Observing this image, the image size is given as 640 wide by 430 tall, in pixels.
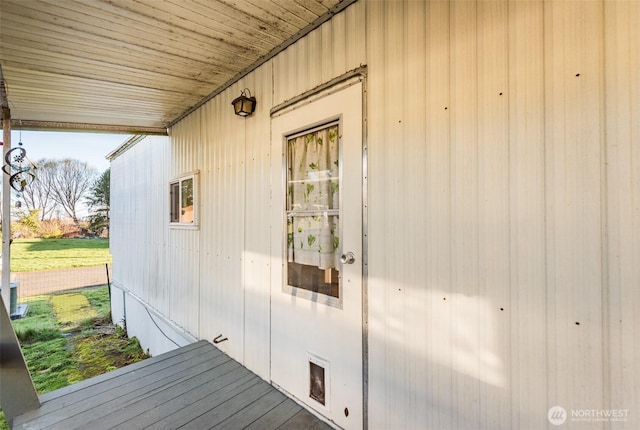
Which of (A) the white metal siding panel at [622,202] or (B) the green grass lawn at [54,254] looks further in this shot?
(B) the green grass lawn at [54,254]

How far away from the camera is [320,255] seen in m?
1.92

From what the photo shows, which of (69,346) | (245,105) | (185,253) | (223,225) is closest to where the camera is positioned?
(245,105)

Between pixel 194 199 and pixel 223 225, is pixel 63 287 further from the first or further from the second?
pixel 223 225

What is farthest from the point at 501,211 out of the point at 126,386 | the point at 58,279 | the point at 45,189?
the point at 45,189

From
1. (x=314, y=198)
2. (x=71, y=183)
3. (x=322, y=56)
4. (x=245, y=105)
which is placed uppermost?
(x=71, y=183)

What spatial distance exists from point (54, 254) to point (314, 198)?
15764 mm

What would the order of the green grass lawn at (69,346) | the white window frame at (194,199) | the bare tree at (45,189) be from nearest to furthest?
the white window frame at (194,199) < the green grass lawn at (69,346) < the bare tree at (45,189)

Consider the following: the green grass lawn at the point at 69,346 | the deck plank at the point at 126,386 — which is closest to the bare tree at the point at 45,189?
the green grass lawn at the point at 69,346

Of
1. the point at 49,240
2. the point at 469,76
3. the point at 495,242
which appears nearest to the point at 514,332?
the point at 495,242

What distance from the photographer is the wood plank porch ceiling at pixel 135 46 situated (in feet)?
5.89

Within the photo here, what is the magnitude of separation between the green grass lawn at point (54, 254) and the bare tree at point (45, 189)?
50.8 inches

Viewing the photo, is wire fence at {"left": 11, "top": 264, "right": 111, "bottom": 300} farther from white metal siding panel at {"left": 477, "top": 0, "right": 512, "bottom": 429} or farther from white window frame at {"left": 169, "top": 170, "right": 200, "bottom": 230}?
white metal siding panel at {"left": 477, "top": 0, "right": 512, "bottom": 429}

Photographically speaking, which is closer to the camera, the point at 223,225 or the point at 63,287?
the point at 223,225

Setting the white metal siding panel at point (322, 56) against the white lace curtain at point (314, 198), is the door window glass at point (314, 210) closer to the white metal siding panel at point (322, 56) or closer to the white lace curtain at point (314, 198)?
the white lace curtain at point (314, 198)
